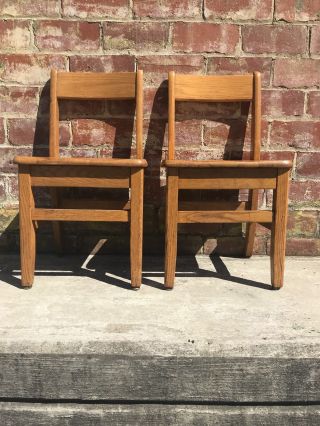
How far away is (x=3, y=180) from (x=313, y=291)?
1.60 m

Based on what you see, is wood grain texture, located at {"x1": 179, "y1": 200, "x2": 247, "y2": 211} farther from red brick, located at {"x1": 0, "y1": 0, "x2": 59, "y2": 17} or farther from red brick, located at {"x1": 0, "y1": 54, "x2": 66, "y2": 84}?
red brick, located at {"x1": 0, "y1": 0, "x2": 59, "y2": 17}

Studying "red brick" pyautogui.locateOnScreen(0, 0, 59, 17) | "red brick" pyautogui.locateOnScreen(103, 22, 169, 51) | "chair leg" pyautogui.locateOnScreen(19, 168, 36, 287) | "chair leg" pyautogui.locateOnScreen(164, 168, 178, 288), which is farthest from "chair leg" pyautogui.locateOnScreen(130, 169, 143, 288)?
"red brick" pyautogui.locateOnScreen(0, 0, 59, 17)

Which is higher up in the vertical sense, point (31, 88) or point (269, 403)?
point (31, 88)

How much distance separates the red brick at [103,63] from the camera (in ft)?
7.40

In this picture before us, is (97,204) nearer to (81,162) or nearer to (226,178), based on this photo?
(81,162)

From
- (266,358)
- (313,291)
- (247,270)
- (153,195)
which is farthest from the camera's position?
(153,195)

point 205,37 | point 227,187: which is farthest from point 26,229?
point 205,37

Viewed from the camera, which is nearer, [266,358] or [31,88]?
[266,358]

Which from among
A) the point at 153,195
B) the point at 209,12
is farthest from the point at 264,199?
the point at 209,12

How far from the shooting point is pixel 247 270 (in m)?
2.20

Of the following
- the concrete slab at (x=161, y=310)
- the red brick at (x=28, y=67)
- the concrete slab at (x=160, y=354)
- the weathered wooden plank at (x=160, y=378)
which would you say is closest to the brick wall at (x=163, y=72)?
the red brick at (x=28, y=67)

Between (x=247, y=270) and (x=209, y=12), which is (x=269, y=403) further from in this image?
(x=209, y=12)

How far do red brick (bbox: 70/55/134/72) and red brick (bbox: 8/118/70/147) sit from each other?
301 mm

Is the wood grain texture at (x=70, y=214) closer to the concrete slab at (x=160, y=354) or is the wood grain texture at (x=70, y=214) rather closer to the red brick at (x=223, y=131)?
the concrete slab at (x=160, y=354)
